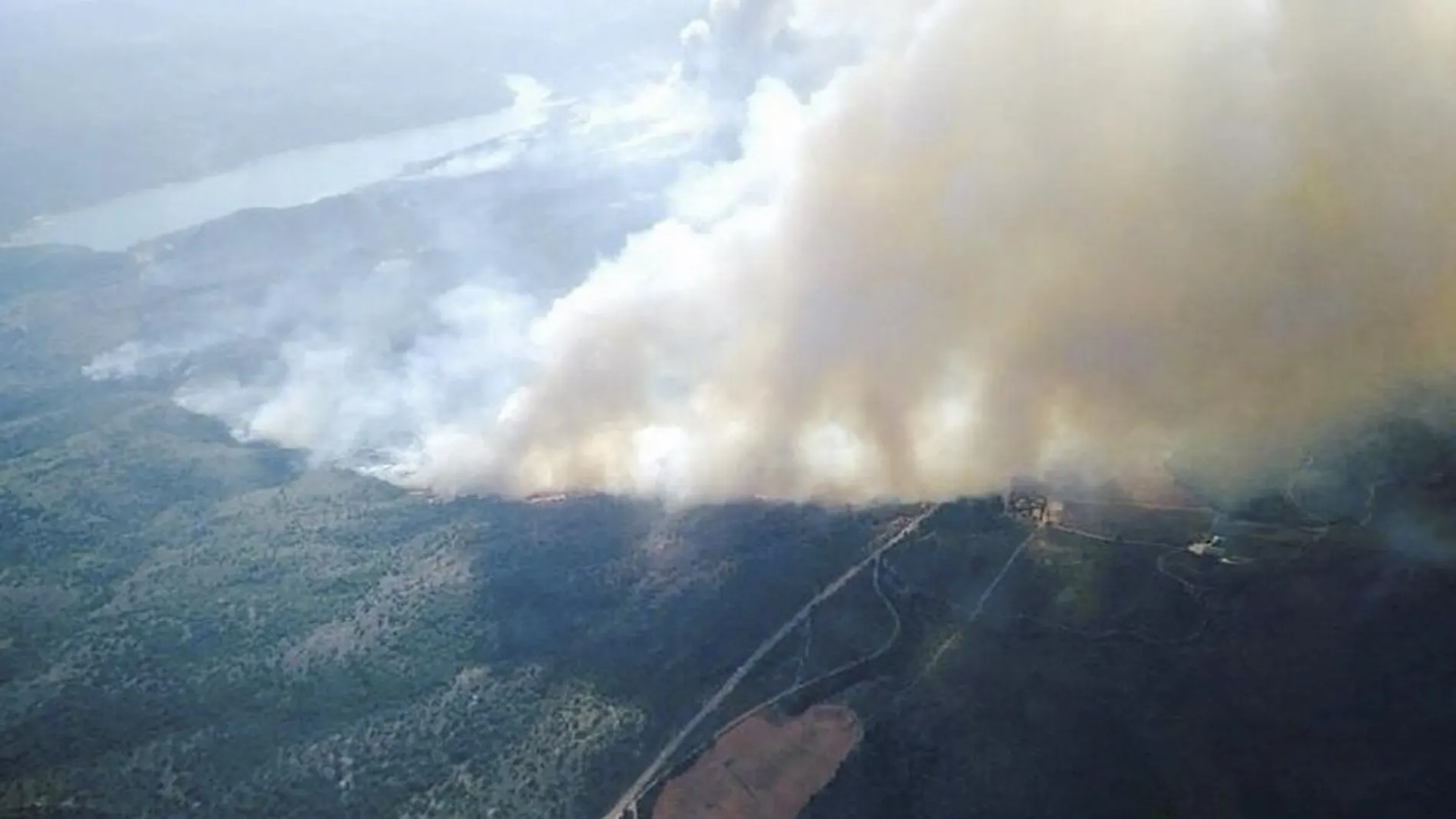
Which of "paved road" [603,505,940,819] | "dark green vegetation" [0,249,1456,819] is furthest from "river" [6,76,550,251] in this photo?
"paved road" [603,505,940,819]

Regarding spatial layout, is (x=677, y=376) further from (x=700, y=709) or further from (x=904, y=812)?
(x=904, y=812)

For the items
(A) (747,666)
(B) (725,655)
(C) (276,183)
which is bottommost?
(A) (747,666)

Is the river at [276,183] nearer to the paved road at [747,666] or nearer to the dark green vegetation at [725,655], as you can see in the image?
the dark green vegetation at [725,655]

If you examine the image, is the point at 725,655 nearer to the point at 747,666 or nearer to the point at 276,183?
the point at 747,666

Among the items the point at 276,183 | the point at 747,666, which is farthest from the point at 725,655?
the point at 276,183

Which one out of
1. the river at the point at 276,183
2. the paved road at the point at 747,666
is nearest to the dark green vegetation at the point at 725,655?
the paved road at the point at 747,666

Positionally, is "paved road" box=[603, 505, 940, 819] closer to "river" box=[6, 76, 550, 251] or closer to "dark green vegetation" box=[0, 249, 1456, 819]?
"dark green vegetation" box=[0, 249, 1456, 819]

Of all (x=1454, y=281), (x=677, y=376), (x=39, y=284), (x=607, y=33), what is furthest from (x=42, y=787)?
(x=607, y=33)
